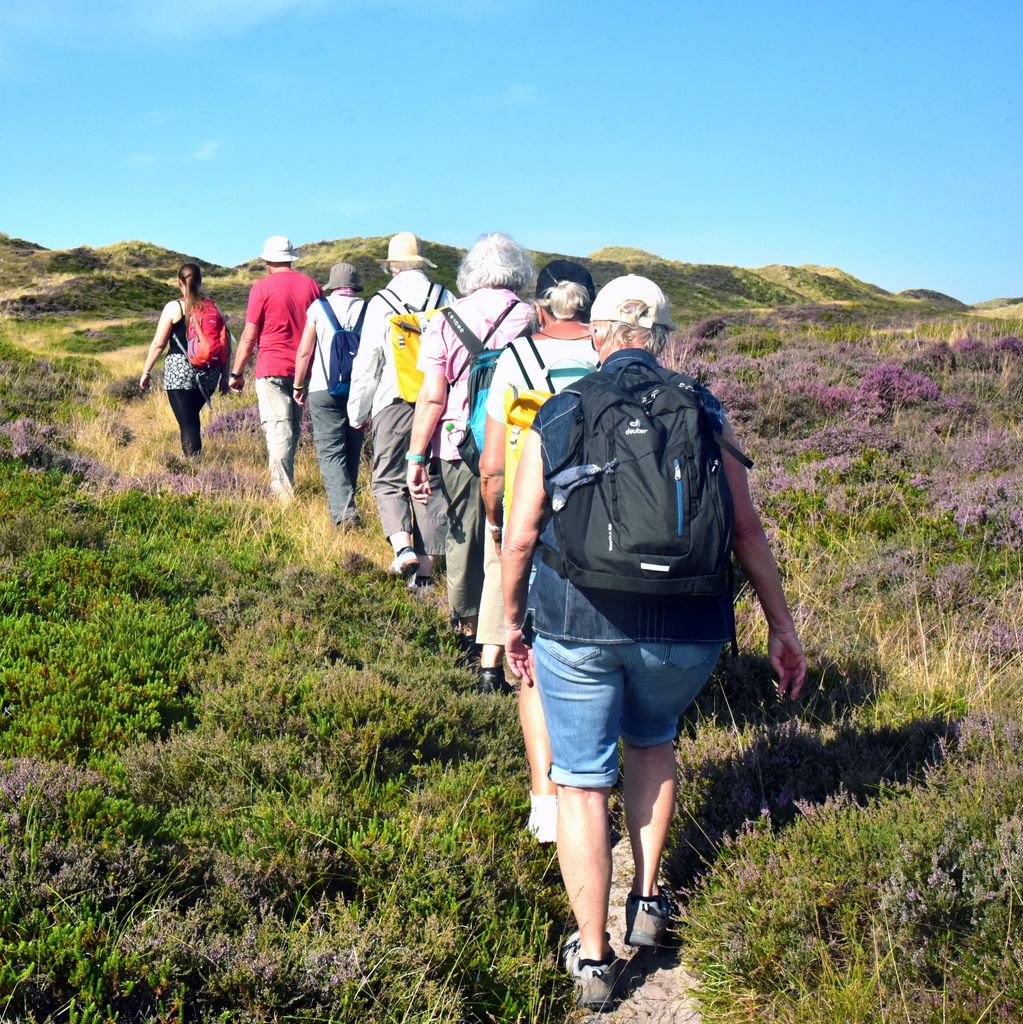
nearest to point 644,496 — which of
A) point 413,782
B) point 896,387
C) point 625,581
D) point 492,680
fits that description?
point 625,581

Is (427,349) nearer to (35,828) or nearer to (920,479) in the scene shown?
(35,828)

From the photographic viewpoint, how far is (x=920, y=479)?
24.3 feet

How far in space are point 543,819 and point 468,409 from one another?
213 cm

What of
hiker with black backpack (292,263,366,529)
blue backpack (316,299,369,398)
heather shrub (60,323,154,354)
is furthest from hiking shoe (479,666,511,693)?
heather shrub (60,323,154,354)

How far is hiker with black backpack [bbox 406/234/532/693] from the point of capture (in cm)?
461

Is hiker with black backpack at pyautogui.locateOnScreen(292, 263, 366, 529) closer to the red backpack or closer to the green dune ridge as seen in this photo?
the red backpack

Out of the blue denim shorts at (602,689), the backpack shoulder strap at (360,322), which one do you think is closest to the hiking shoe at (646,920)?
the blue denim shorts at (602,689)

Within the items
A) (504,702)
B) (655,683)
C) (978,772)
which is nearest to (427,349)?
(504,702)

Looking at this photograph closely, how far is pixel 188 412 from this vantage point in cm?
915

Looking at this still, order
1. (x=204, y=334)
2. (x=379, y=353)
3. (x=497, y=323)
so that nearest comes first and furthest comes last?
(x=497, y=323), (x=379, y=353), (x=204, y=334)

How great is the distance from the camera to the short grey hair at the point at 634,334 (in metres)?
2.85

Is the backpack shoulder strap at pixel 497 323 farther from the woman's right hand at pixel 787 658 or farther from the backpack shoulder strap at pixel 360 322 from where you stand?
the backpack shoulder strap at pixel 360 322

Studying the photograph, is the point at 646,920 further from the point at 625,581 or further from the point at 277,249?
the point at 277,249

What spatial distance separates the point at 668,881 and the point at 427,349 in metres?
2.74
